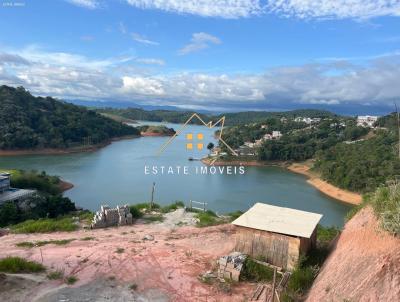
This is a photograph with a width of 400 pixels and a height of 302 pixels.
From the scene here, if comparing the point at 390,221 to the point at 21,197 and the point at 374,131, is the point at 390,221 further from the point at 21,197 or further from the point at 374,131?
the point at 374,131

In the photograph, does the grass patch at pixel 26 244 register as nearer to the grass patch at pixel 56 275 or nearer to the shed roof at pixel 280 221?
the grass patch at pixel 56 275

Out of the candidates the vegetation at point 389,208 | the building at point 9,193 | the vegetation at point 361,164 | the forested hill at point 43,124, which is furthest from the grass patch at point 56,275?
the forested hill at point 43,124

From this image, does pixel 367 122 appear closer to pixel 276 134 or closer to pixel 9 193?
pixel 276 134

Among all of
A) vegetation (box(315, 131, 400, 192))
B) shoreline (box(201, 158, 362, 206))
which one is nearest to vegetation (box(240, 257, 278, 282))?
shoreline (box(201, 158, 362, 206))

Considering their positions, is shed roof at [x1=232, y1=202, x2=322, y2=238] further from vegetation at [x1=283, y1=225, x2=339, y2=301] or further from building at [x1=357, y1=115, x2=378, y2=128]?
building at [x1=357, y1=115, x2=378, y2=128]

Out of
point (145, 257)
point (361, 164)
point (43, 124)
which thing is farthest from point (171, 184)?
point (43, 124)

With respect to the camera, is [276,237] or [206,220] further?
[206,220]

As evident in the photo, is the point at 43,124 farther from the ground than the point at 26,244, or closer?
farther from the ground
